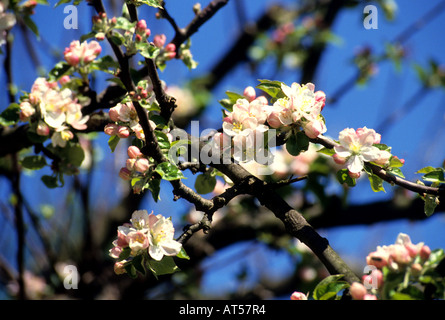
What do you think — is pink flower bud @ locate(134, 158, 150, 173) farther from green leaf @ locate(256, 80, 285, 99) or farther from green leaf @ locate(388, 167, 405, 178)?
green leaf @ locate(388, 167, 405, 178)

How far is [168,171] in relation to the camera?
1.16 meters

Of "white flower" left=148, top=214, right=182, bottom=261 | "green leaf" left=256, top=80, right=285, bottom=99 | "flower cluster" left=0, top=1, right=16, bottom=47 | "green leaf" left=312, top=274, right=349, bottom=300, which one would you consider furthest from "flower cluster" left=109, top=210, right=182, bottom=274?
"flower cluster" left=0, top=1, right=16, bottom=47

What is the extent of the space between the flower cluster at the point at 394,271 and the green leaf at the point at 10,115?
44.0 inches

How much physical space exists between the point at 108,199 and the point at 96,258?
2.87 ft

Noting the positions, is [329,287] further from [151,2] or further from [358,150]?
[151,2]

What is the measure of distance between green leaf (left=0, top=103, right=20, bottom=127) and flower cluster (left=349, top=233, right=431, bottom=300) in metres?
1.12

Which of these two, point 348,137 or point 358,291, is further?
point 348,137

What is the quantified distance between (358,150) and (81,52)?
0.86m

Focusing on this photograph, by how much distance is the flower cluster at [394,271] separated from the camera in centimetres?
96

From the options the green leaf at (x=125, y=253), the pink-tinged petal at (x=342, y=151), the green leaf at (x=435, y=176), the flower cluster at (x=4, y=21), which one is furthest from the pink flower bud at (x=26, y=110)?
the green leaf at (x=435, y=176)

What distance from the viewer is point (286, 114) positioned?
116 centimetres

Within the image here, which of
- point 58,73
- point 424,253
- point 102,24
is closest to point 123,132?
point 102,24

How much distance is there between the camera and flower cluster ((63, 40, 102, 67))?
1.43 metres

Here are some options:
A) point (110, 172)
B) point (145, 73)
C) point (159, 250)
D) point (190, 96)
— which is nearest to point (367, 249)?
point (190, 96)
